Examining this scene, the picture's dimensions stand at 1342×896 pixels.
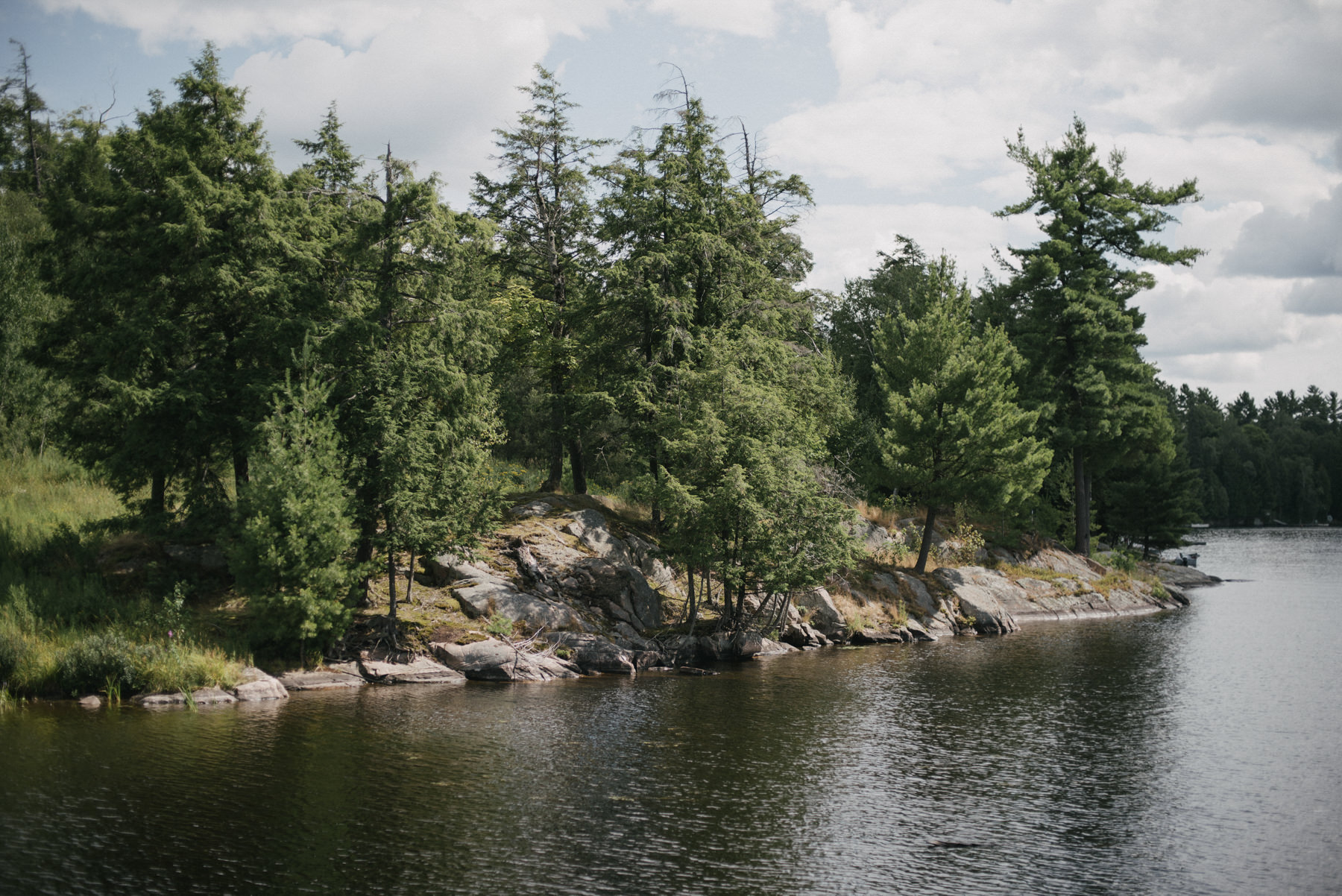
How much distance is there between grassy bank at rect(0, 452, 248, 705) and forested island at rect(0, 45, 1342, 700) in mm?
113

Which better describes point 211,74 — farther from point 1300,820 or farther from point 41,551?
point 1300,820

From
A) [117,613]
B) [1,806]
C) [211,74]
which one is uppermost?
[211,74]

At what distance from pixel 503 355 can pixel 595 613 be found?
13091 mm

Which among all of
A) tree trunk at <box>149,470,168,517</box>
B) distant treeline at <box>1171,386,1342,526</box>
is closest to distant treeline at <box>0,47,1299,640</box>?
tree trunk at <box>149,470,168,517</box>

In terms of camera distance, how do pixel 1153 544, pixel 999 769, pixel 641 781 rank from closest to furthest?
pixel 641 781 → pixel 999 769 → pixel 1153 544

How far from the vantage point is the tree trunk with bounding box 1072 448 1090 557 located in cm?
5419

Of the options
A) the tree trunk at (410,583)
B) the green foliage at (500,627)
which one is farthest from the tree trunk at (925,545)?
the tree trunk at (410,583)

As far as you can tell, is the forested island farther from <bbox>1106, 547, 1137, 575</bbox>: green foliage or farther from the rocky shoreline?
<bbox>1106, 547, 1137, 575</bbox>: green foliage

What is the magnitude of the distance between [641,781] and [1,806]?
443 inches

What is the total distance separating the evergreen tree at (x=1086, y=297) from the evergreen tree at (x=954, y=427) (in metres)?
6.43

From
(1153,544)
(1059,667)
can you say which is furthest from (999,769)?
(1153,544)

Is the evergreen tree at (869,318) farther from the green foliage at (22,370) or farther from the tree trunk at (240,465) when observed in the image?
the green foliage at (22,370)

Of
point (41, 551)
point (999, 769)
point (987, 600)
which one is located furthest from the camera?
point (987, 600)

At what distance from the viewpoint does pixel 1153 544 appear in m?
70.6
